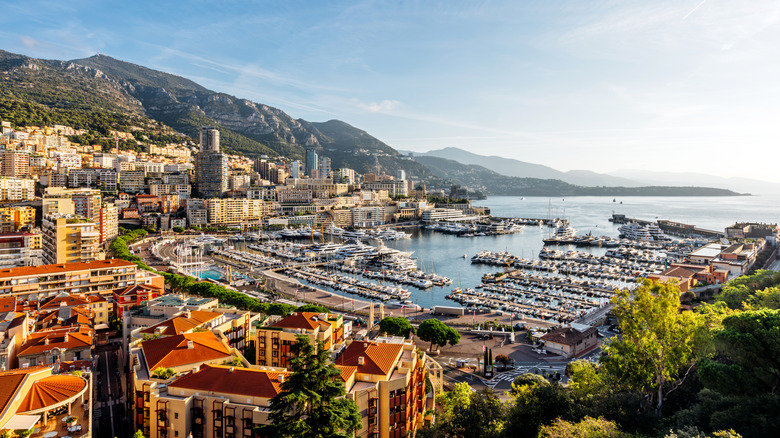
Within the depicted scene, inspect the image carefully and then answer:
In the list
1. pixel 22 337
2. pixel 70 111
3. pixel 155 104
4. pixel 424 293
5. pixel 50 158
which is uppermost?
pixel 155 104

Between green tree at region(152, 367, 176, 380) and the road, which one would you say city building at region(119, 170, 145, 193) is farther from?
green tree at region(152, 367, 176, 380)

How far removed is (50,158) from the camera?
5931 cm

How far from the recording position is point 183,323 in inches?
544

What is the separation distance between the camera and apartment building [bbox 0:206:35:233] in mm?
36062

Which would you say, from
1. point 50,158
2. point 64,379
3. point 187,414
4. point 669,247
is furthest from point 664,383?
point 50,158

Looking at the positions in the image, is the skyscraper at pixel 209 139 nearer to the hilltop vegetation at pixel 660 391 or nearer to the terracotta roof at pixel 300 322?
the terracotta roof at pixel 300 322

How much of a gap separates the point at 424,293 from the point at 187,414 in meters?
22.6

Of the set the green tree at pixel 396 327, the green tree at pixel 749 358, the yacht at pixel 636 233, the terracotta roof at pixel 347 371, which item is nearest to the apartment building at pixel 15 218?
the green tree at pixel 396 327

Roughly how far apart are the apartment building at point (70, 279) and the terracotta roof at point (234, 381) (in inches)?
544

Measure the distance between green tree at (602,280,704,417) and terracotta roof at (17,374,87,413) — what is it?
1111 centimetres

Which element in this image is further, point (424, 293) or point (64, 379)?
point (424, 293)

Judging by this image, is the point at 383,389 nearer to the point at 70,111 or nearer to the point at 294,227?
the point at 294,227

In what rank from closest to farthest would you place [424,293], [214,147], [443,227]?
[424,293], [443,227], [214,147]

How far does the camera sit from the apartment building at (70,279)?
1988 cm
